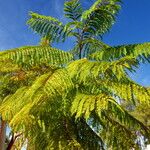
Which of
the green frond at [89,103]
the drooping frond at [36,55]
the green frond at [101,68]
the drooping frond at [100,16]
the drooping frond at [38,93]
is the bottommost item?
the green frond at [89,103]

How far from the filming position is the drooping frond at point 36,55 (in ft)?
17.6

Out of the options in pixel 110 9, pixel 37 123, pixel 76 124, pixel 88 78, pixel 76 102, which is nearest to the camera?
pixel 76 102

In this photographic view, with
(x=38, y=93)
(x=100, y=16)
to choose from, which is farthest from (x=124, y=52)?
(x=38, y=93)

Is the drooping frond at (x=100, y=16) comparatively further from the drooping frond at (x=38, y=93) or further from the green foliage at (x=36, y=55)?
the drooping frond at (x=38, y=93)

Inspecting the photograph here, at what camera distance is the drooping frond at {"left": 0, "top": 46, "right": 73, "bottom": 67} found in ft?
17.6

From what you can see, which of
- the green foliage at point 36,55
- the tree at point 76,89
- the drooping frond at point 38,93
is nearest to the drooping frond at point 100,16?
the tree at point 76,89

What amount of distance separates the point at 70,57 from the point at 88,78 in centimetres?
70

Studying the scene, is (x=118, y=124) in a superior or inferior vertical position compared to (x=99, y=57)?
inferior

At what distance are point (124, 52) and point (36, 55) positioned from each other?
1363mm

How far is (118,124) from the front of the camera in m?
6.40

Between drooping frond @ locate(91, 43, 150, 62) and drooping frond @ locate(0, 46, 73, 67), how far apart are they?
0.48 m

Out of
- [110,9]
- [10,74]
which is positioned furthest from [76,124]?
[110,9]

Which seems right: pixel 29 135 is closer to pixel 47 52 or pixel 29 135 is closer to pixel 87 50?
pixel 47 52

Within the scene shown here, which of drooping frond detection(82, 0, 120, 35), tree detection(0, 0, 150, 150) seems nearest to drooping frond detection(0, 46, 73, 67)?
tree detection(0, 0, 150, 150)
